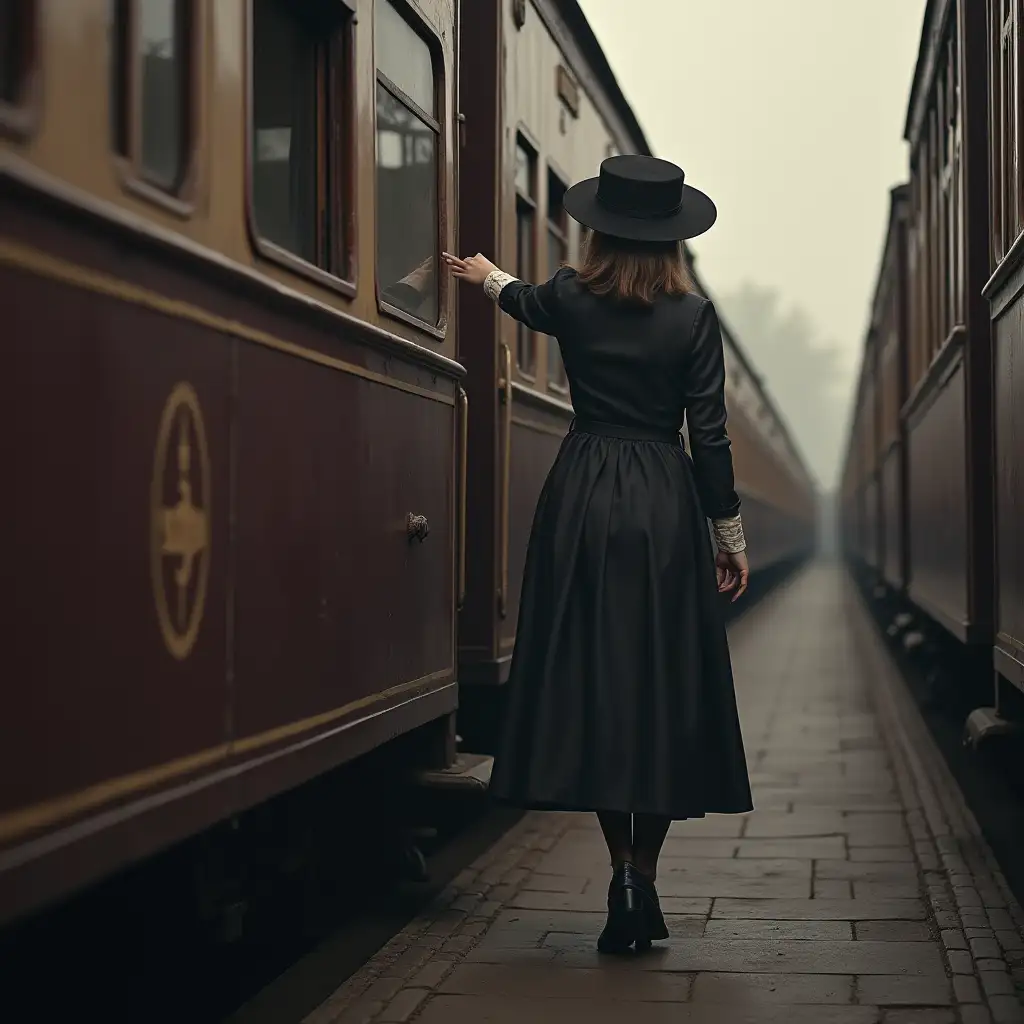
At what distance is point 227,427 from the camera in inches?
134

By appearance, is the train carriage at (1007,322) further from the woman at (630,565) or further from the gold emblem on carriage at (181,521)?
the gold emblem on carriage at (181,521)

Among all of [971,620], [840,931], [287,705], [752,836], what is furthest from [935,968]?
[971,620]

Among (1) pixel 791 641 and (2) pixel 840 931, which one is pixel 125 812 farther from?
(1) pixel 791 641

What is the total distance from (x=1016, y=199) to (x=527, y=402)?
212 cm

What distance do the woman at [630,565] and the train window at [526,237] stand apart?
7.98 feet

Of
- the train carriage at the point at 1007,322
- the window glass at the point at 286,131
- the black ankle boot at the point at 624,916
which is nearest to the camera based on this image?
the window glass at the point at 286,131

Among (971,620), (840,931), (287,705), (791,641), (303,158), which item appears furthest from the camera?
(791,641)

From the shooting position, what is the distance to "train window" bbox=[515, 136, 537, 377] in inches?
283

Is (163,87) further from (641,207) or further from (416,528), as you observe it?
(416,528)

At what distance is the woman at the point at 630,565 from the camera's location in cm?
458

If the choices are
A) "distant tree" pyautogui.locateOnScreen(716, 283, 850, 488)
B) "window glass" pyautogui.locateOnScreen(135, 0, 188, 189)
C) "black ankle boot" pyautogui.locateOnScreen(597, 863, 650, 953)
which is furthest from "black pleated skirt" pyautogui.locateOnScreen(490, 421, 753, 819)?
"distant tree" pyautogui.locateOnScreen(716, 283, 850, 488)

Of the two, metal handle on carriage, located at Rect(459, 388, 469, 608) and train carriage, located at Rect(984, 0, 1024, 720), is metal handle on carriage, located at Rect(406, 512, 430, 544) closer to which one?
metal handle on carriage, located at Rect(459, 388, 469, 608)

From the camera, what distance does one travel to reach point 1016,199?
226 inches

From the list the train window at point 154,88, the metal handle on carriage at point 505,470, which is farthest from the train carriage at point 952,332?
the train window at point 154,88
